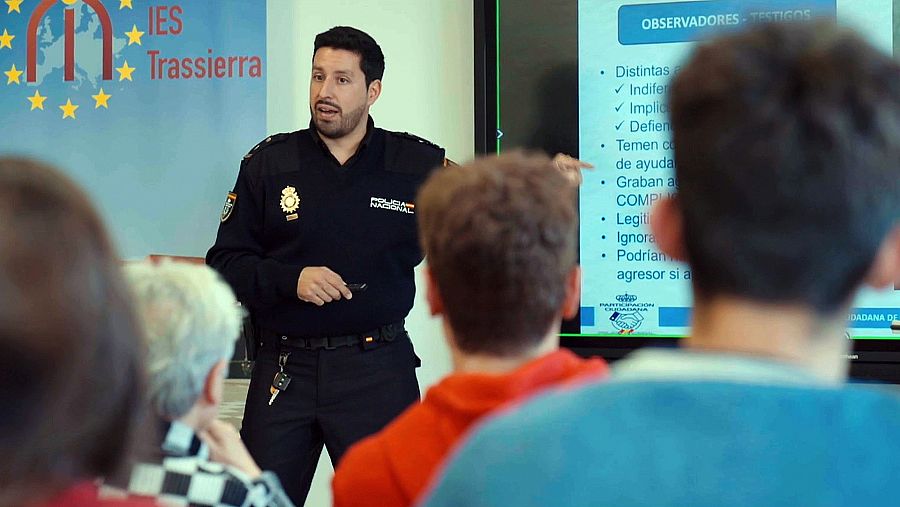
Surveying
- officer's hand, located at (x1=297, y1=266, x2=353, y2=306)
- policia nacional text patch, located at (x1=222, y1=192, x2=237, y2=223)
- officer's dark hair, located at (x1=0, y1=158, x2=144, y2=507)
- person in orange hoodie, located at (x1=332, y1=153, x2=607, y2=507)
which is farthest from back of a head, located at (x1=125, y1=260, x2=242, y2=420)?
policia nacional text patch, located at (x1=222, y1=192, x2=237, y2=223)

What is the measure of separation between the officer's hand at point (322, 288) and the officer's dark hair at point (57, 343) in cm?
232

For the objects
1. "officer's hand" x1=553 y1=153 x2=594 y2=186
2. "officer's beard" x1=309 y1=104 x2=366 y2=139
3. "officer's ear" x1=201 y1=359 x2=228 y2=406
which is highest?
"officer's beard" x1=309 y1=104 x2=366 y2=139

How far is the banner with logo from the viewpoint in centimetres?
371

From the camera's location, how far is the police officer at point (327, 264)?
Result: 3211mm

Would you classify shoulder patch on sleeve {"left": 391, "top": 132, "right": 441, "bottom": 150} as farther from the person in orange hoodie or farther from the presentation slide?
the person in orange hoodie

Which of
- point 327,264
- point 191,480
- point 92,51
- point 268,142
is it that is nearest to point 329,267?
point 327,264

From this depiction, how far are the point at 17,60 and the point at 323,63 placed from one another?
1183 millimetres

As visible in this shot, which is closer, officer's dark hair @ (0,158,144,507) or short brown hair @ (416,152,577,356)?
officer's dark hair @ (0,158,144,507)

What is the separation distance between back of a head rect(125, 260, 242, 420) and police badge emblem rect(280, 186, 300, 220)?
180cm

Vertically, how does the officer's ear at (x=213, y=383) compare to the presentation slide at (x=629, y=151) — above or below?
below

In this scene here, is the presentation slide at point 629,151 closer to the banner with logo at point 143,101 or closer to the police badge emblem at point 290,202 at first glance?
the police badge emblem at point 290,202

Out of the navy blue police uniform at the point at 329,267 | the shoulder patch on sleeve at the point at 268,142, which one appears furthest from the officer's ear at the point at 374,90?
the shoulder patch on sleeve at the point at 268,142

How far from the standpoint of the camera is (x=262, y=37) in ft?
12.2

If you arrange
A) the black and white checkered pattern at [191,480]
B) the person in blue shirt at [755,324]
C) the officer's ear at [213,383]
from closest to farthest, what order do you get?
the person in blue shirt at [755,324] < the black and white checkered pattern at [191,480] < the officer's ear at [213,383]
